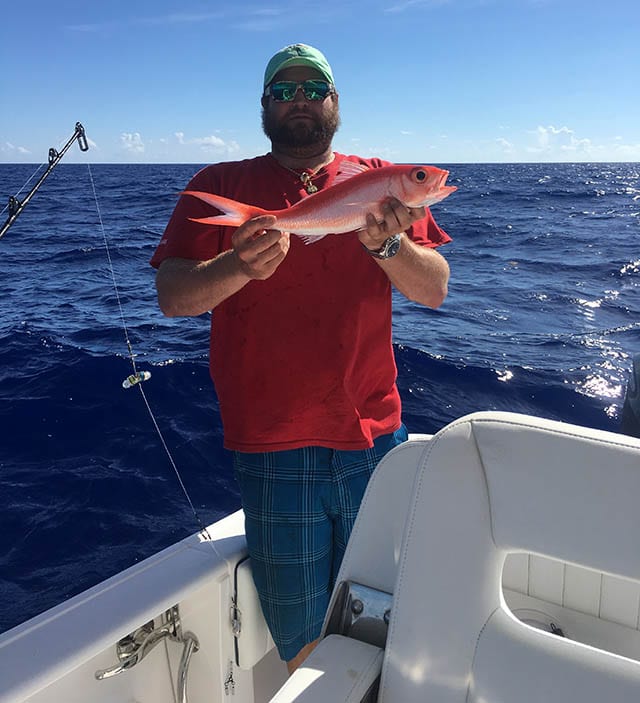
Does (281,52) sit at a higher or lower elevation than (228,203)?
higher

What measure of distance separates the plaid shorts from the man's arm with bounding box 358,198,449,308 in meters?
0.67

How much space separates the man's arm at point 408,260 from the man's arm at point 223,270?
30cm

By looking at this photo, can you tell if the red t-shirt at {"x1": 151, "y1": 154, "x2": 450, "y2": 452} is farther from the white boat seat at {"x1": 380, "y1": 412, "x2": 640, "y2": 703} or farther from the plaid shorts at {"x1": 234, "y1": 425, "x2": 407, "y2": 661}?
the white boat seat at {"x1": 380, "y1": 412, "x2": 640, "y2": 703}

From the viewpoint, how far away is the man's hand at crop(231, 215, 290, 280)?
1815 mm

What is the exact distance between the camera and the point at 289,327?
2225 millimetres

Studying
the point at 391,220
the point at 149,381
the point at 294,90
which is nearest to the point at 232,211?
the point at 391,220

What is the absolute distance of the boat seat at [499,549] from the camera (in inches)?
53.3

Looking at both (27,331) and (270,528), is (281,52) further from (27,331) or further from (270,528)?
(27,331)

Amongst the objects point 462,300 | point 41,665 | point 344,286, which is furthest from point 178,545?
point 462,300

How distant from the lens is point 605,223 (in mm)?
22016

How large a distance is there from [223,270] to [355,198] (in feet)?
1.59

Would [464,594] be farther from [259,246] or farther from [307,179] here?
[307,179]

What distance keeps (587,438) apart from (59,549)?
3.52m

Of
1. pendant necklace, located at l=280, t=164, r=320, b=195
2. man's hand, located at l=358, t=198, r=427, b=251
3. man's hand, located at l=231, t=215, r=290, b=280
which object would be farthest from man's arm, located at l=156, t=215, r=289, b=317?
pendant necklace, located at l=280, t=164, r=320, b=195
